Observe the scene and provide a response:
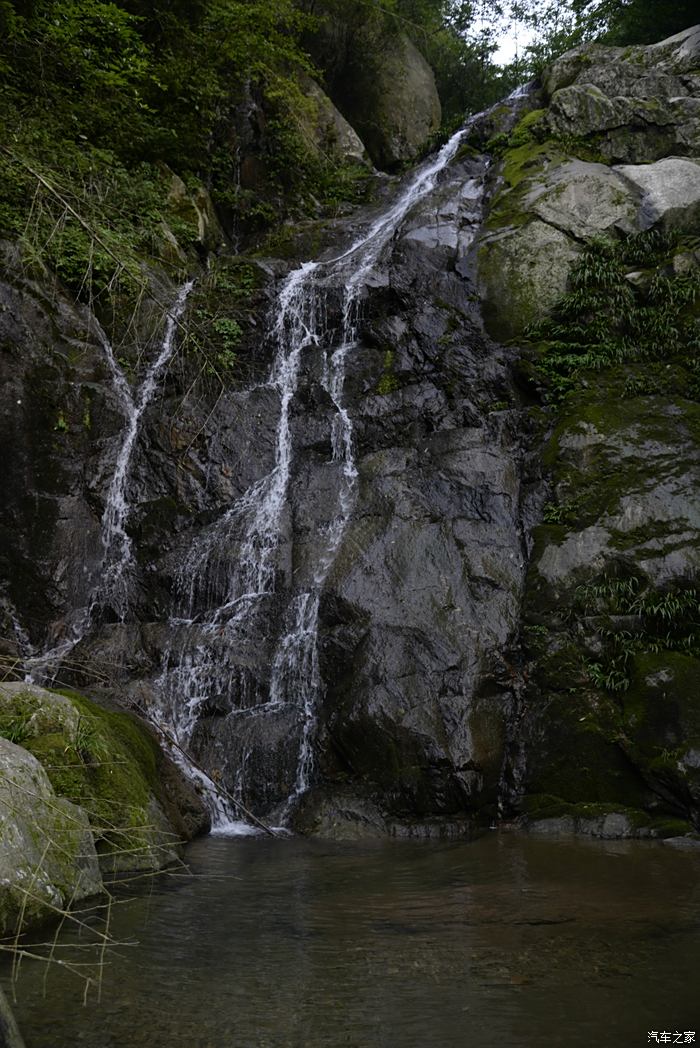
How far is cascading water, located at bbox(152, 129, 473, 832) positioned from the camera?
8172mm

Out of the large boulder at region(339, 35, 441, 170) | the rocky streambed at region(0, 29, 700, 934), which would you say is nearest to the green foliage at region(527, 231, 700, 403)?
the rocky streambed at region(0, 29, 700, 934)

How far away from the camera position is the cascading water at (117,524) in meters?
9.47

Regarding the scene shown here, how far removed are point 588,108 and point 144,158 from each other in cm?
821

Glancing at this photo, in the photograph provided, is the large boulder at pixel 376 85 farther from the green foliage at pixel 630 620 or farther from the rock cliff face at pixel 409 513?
the green foliage at pixel 630 620

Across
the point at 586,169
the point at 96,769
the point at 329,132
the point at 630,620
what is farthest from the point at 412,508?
the point at 329,132

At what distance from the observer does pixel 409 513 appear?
9727mm

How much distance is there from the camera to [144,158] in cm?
1453

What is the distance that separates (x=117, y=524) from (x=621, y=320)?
7687 mm

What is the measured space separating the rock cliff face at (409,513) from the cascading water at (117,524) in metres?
0.04

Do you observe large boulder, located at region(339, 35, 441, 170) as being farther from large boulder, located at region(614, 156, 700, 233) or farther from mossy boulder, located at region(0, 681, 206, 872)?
→ mossy boulder, located at region(0, 681, 206, 872)

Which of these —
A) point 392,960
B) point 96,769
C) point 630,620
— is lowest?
point 392,960

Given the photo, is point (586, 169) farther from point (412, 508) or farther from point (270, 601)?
point (270, 601)

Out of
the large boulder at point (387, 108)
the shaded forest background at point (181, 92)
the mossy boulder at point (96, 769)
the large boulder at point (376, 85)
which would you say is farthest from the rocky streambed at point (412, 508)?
the large boulder at point (376, 85)

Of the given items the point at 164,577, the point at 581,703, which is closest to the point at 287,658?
the point at 164,577
